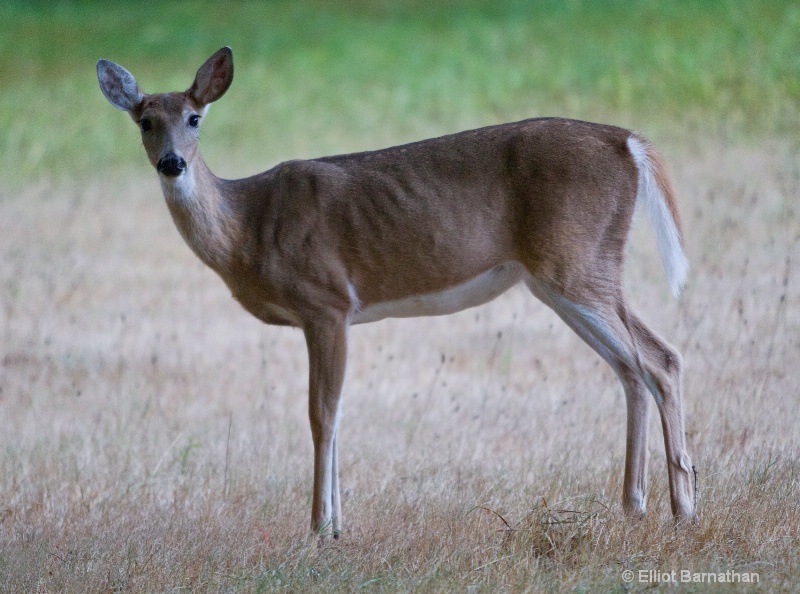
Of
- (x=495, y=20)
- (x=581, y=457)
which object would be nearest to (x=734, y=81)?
(x=495, y=20)

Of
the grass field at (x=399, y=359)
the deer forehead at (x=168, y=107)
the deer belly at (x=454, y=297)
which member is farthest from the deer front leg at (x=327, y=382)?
the deer forehead at (x=168, y=107)

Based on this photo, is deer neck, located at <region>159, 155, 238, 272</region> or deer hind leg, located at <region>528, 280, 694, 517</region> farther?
deer neck, located at <region>159, 155, 238, 272</region>

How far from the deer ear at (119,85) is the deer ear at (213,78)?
260 millimetres

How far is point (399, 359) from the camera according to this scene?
915 cm

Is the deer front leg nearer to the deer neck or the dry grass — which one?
the dry grass

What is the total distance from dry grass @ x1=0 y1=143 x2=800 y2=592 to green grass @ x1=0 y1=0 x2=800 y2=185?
2.58 m

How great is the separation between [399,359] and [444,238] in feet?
11.2

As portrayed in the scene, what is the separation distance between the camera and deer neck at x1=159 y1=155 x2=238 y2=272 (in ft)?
19.3

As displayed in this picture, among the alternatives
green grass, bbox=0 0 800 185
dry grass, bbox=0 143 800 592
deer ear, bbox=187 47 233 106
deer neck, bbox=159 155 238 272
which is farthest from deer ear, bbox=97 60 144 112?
green grass, bbox=0 0 800 185

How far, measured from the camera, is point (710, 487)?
564 cm

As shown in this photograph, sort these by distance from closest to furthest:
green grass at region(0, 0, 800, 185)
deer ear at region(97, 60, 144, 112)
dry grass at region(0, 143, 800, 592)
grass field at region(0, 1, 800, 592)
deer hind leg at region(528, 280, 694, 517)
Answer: dry grass at region(0, 143, 800, 592), grass field at region(0, 1, 800, 592), deer hind leg at region(528, 280, 694, 517), deer ear at region(97, 60, 144, 112), green grass at region(0, 0, 800, 185)

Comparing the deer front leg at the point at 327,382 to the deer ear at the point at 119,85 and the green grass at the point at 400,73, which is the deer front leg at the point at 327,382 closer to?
the deer ear at the point at 119,85

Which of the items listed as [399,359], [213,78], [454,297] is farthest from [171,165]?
[399,359]

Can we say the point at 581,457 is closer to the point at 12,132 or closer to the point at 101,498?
the point at 101,498
